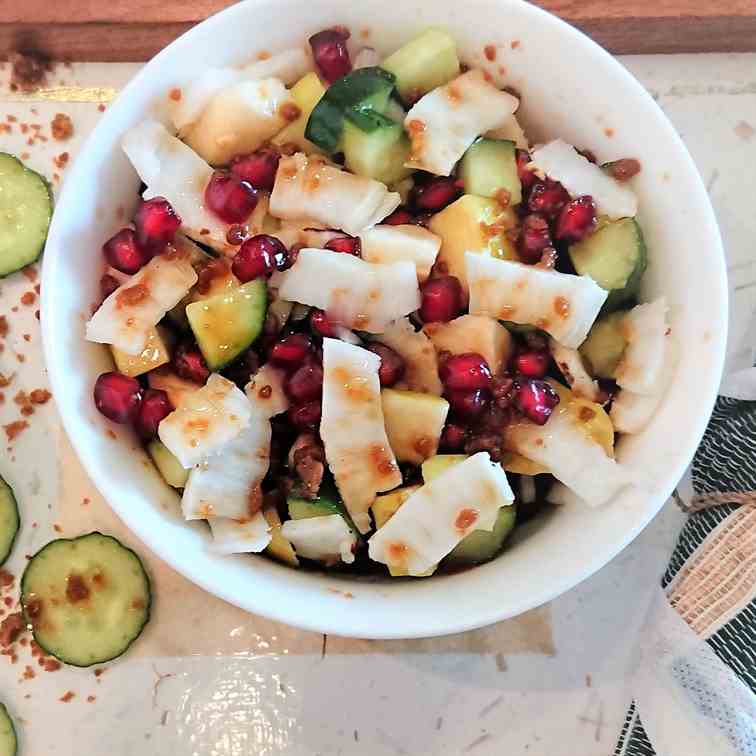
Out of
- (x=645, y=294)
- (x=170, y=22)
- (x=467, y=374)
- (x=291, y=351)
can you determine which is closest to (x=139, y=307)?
(x=291, y=351)

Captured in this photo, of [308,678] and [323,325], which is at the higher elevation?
[323,325]

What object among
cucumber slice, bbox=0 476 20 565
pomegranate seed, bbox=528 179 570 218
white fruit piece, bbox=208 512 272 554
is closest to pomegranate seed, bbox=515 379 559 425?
pomegranate seed, bbox=528 179 570 218

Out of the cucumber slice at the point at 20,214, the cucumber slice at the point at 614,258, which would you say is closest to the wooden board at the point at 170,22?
the cucumber slice at the point at 20,214

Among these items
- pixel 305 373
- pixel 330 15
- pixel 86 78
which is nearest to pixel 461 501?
pixel 305 373

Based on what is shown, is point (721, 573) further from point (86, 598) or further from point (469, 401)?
point (86, 598)

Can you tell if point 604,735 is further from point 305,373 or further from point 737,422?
point 305,373

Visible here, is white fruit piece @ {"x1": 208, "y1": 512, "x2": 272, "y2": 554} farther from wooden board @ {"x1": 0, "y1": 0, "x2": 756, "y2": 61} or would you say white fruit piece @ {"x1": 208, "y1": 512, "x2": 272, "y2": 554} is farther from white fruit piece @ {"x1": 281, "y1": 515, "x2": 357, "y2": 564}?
wooden board @ {"x1": 0, "y1": 0, "x2": 756, "y2": 61}

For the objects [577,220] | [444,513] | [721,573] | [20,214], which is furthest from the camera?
[20,214]
